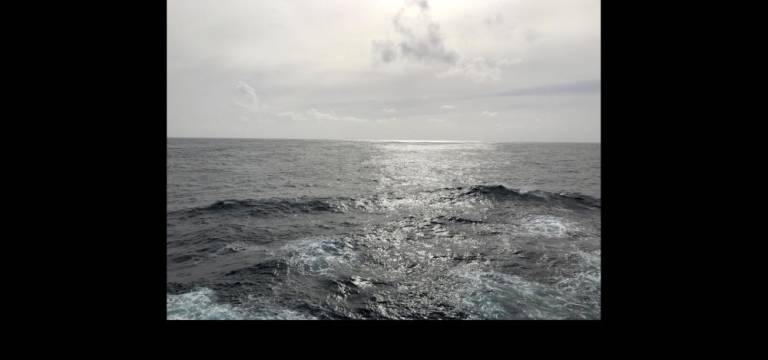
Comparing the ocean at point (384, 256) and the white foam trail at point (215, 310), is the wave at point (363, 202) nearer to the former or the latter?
the ocean at point (384, 256)

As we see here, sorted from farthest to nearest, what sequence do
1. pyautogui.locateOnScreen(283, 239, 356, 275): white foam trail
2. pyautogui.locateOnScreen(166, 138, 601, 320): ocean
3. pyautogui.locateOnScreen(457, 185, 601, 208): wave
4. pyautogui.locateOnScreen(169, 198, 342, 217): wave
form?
pyautogui.locateOnScreen(457, 185, 601, 208): wave, pyautogui.locateOnScreen(169, 198, 342, 217): wave, pyautogui.locateOnScreen(283, 239, 356, 275): white foam trail, pyautogui.locateOnScreen(166, 138, 601, 320): ocean

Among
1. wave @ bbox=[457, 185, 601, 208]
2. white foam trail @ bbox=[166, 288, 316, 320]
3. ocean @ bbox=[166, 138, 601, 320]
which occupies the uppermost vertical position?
wave @ bbox=[457, 185, 601, 208]

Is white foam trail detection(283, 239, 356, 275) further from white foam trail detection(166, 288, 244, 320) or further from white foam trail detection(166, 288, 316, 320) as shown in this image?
white foam trail detection(166, 288, 244, 320)

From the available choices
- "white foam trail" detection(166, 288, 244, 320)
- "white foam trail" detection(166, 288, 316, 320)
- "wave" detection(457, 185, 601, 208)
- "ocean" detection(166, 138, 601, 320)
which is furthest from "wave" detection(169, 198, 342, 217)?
"wave" detection(457, 185, 601, 208)

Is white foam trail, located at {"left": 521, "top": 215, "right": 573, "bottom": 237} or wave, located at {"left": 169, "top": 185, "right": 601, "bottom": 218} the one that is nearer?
white foam trail, located at {"left": 521, "top": 215, "right": 573, "bottom": 237}

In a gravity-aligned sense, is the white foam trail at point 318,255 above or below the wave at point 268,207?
below

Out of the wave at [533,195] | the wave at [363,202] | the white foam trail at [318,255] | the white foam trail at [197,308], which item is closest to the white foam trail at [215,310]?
the white foam trail at [197,308]

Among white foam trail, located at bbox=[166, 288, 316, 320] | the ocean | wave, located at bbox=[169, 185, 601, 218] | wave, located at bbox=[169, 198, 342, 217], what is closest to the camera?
white foam trail, located at bbox=[166, 288, 316, 320]

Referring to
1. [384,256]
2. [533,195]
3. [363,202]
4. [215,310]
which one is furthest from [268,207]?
[533,195]

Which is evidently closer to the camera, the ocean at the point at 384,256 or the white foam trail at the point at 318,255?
the ocean at the point at 384,256

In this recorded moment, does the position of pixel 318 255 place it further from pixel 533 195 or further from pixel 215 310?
pixel 533 195
